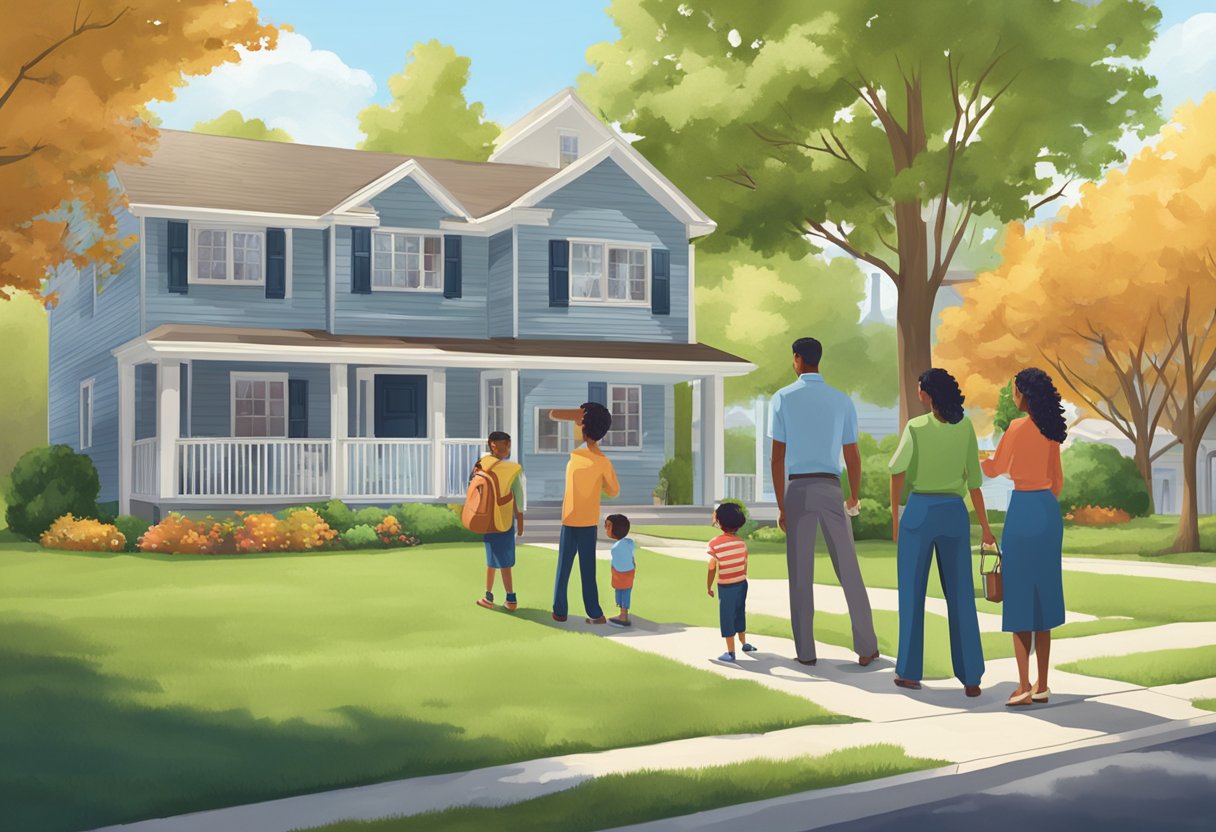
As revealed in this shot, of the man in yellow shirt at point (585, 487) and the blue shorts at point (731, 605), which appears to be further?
the man in yellow shirt at point (585, 487)

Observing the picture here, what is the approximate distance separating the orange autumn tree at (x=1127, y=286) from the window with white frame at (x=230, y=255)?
17071 millimetres

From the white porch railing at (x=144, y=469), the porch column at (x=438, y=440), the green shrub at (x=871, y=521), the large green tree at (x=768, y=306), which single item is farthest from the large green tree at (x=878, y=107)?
the large green tree at (x=768, y=306)

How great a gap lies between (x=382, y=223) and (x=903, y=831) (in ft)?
82.1

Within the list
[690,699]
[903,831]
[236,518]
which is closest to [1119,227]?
[236,518]

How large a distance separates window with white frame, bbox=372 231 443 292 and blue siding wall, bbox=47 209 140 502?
4.76 metres

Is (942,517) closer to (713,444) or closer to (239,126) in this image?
(713,444)

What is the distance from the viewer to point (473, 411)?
1288 inches

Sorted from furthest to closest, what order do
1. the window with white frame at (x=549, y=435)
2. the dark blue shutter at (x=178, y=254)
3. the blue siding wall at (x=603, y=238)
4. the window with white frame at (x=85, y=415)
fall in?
the window with white frame at (x=85, y=415), the window with white frame at (x=549, y=435), the blue siding wall at (x=603, y=238), the dark blue shutter at (x=178, y=254)

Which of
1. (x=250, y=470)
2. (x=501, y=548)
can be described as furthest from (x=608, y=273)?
(x=501, y=548)

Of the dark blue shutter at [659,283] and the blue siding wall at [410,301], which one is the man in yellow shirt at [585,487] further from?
the dark blue shutter at [659,283]

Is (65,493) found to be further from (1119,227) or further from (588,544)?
(1119,227)

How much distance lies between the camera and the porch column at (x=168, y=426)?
88.6ft

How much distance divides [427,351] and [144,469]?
5876 mm

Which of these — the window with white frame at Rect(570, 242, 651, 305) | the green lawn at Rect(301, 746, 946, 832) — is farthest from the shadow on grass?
the window with white frame at Rect(570, 242, 651, 305)
